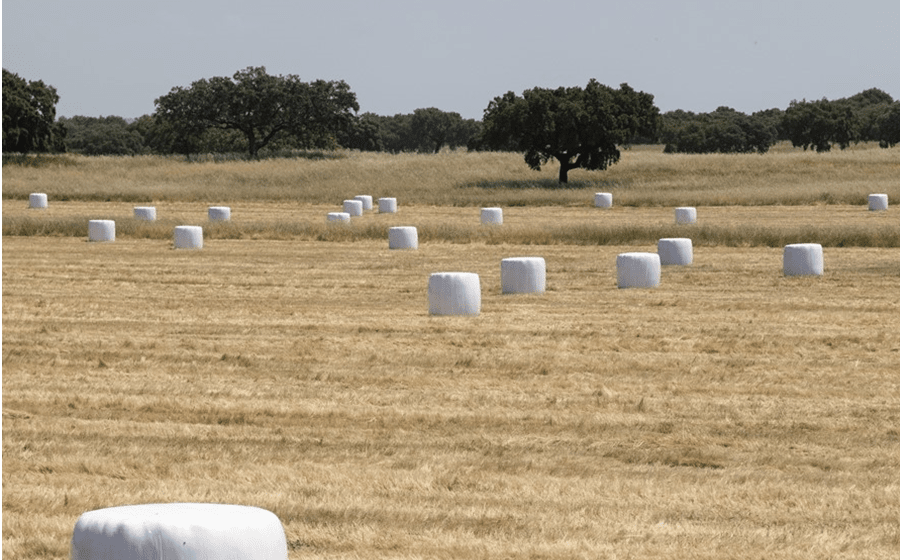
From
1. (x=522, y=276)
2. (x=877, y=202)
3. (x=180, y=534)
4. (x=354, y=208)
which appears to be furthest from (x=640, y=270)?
(x=354, y=208)

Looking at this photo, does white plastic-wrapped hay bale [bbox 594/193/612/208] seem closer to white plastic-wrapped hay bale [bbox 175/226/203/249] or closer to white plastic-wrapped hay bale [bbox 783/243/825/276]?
white plastic-wrapped hay bale [bbox 175/226/203/249]

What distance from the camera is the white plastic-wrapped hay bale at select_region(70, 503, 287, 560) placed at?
4996 millimetres

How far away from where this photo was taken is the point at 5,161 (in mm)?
78062

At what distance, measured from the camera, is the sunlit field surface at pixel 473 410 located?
751 cm

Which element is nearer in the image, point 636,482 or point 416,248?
point 636,482

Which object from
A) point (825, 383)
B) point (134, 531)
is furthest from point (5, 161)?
point (134, 531)

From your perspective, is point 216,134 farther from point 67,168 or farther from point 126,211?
point 126,211

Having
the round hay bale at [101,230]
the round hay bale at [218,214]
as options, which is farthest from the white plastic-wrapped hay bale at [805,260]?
the round hay bale at [218,214]

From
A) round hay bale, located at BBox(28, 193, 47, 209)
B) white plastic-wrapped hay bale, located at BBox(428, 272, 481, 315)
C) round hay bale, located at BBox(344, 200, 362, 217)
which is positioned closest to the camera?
white plastic-wrapped hay bale, located at BBox(428, 272, 481, 315)

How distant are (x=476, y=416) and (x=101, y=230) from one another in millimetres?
22432

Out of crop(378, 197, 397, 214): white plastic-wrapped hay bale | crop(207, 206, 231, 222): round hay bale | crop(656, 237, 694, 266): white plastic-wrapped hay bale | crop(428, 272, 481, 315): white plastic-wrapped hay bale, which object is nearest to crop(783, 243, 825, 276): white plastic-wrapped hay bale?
crop(656, 237, 694, 266): white plastic-wrapped hay bale

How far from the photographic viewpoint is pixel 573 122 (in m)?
63.4

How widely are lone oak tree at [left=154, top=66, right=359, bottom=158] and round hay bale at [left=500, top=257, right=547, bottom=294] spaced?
71.3m

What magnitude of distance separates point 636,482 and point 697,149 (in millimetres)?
116191
